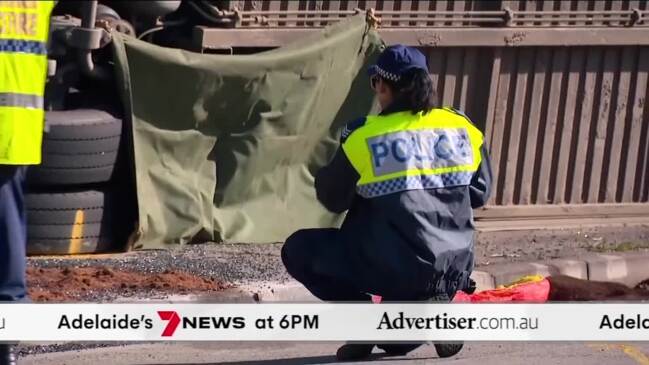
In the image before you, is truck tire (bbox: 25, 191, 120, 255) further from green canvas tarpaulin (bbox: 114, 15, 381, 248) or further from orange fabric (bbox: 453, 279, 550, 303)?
orange fabric (bbox: 453, 279, 550, 303)

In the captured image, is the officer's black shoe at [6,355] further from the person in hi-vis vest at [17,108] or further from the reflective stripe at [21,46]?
the reflective stripe at [21,46]

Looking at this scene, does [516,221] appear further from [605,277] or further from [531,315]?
[531,315]

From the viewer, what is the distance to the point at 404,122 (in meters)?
6.48

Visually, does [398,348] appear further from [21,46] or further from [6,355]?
[21,46]

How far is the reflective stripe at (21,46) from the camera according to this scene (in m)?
5.80

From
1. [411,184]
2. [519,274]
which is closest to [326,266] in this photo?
[411,184]

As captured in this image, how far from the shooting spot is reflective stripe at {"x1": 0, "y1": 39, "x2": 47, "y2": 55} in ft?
19.0

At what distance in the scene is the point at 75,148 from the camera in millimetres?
8555

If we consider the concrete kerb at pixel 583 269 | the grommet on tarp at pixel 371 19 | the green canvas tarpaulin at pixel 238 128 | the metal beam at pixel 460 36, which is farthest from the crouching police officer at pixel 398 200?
the grommet on tarp at pixel 371 19

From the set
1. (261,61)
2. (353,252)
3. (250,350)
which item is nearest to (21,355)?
(250,350)

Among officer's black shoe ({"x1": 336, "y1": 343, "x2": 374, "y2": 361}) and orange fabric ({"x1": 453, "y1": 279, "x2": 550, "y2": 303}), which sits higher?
orange fabric ({"x1": 453, "y1": 279, "x2": 550, "y2": 303})

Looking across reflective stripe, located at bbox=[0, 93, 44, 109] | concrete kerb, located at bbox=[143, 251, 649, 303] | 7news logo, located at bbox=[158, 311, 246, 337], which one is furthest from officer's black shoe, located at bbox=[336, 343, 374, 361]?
reflective stripe, located at bbox=[0, 93, 44, 109]

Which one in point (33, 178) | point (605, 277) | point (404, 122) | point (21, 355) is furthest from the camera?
point (605, 277)

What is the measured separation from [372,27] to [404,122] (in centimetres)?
315
